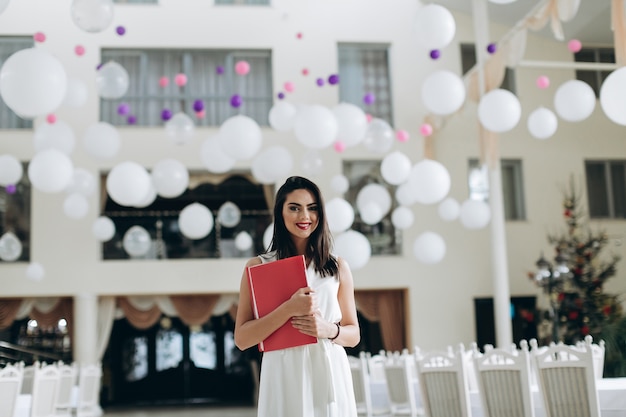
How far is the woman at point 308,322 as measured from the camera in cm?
192

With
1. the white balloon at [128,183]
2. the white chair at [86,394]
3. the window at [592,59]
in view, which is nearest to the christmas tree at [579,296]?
the window at [592,59]

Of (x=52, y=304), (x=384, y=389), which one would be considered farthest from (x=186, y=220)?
(x=52, y=304)

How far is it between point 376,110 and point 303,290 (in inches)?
494

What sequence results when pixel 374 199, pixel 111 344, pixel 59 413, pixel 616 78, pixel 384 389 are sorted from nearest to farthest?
1. pixel 616 78
2. pixel 384 389
3. pixel 59 413
4. pixel 374 199
5. pixel 111 344

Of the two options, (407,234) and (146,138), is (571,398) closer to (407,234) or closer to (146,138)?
(407,234)

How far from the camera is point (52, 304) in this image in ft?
44.5

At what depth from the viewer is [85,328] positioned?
1329cm

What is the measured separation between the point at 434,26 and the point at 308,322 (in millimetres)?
5727

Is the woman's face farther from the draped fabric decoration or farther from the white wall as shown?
the draped fabric decoration

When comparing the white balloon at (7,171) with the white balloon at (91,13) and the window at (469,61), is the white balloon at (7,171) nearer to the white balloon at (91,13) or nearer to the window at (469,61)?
the white balloon at (91,13)

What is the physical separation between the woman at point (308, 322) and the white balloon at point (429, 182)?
6.26 metres

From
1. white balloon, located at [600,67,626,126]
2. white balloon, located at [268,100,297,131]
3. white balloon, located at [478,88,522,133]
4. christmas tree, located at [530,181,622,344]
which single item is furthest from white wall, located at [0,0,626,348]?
white balloon, located at [600,67,626,126]

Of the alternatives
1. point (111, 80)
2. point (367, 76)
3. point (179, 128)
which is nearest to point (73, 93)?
point (111, 80)

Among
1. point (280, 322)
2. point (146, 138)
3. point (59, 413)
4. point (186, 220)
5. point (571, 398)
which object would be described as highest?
point (146, 138)
